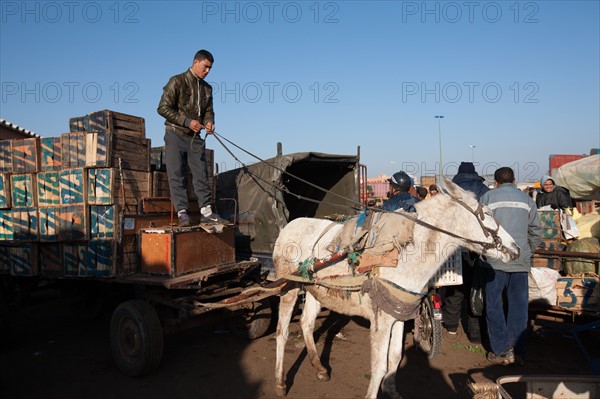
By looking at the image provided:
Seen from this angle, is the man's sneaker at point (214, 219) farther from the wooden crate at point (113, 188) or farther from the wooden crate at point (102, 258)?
the wooden crate at point (102, 258)

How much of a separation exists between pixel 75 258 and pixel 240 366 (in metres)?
2.56

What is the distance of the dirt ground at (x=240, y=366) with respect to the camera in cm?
449

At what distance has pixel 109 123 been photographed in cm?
485

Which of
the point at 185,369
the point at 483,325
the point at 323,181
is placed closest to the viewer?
the point at 185,369

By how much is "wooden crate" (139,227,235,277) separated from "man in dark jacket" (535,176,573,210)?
7.51m

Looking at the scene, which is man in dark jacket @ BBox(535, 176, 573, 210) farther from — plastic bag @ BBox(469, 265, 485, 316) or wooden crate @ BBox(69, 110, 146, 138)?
wooden crate @ BBox(69, 110, 146, 138)

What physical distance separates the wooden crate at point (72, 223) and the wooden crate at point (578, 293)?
638cm

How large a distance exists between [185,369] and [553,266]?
19.1 ft

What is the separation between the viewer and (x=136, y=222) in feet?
16.0

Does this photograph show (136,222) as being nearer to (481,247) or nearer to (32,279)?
(32,279)

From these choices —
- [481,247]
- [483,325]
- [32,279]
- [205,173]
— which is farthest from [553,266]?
[32,279]

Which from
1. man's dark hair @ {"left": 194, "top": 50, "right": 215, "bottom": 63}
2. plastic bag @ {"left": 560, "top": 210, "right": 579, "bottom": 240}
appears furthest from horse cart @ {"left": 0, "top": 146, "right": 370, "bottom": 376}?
plastic bag @ {"left": 560, "top": 210, "right": 579, "bottom": 240}

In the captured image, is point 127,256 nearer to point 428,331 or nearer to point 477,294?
point 428,331

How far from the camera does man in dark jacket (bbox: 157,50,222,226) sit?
16.8 feet
